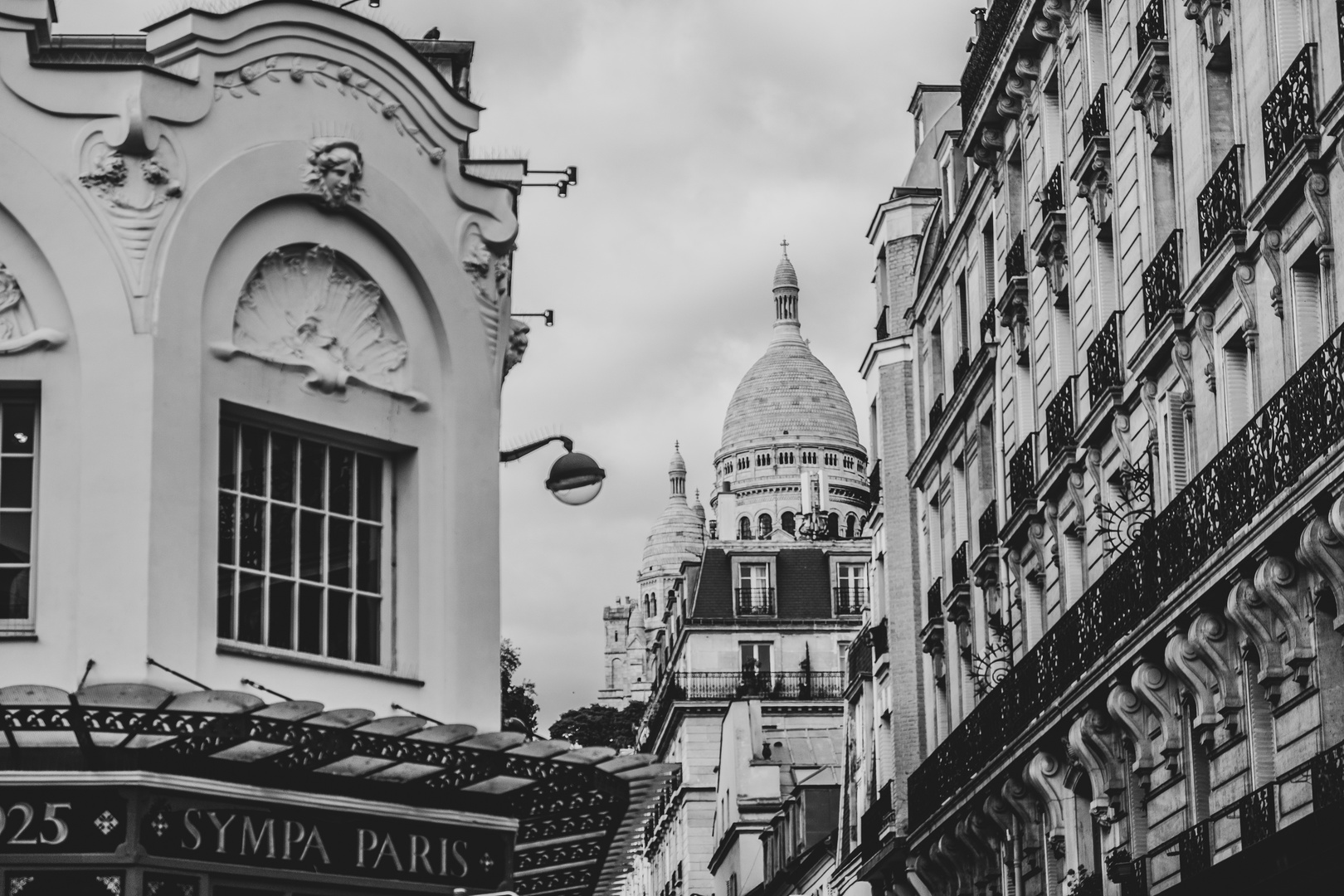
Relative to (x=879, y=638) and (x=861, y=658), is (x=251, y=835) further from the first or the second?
(x=861, y=658)

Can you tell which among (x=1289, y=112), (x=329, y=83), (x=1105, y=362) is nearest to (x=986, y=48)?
(x=1105, y=362)

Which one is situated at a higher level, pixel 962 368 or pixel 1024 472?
pixel 962 368

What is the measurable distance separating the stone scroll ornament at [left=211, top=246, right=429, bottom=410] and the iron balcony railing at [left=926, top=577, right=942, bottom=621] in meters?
28.6

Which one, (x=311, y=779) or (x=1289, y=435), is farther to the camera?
(x=1289, y=435)

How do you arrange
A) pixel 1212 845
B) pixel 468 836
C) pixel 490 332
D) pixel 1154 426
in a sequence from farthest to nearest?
pixel 1154 426 < pixel 1212 845 < pixel 490 332 < pixel 468 836

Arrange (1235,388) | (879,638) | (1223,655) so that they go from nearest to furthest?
(1223,655), (1235,388), (879,638)

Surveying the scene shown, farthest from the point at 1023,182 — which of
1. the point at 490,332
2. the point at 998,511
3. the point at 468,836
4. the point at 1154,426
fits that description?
the point at 468,836

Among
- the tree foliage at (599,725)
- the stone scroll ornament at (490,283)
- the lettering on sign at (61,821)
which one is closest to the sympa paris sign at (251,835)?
the lettering on sign at (61,821)

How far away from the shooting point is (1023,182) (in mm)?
42969

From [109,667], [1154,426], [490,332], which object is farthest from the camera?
[1154,426]

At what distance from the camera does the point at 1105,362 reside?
1435 inches

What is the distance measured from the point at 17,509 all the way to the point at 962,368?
29604 millimetres

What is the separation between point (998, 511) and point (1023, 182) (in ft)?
18.8

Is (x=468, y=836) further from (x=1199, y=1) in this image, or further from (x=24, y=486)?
(x=1199, y=1)
